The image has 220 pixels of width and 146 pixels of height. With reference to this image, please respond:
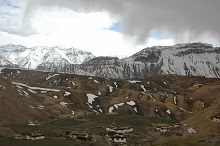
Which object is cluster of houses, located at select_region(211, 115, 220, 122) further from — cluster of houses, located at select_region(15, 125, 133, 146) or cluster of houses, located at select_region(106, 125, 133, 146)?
cluster of houses, located at select_region(106, 125, 133, 146)

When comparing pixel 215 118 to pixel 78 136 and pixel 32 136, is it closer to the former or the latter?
pixel 78 136

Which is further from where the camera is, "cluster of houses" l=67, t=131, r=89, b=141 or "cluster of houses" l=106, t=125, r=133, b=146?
Result: "cluster of houses" l=106, t=125, r=133, b=146

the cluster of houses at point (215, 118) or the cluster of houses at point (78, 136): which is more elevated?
the cluster of houses at point (215, 118)

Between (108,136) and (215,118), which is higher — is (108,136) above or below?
below

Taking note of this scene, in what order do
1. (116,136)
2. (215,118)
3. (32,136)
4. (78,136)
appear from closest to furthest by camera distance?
(32,136), (78,136), (116,136), (215,118)

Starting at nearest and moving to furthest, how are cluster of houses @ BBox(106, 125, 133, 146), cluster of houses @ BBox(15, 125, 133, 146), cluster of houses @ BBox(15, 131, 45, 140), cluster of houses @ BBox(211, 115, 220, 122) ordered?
cluster of houses @ BBox(15, 131, 45, 140)
cluster of houses @ BBox(15, 125, 133, 146)
cluster of houses @ BBox(106, 125, 133, 146)
cluster of houses @ BBox(211, 115, 220, 122)

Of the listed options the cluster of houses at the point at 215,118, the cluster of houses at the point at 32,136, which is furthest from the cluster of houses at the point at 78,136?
the cluster of houses at the point at 215,118

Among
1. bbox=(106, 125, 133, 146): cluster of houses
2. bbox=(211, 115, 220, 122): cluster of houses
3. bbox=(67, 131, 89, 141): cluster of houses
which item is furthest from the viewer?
bbox=(211, 115, 220, 122): cluster of houses

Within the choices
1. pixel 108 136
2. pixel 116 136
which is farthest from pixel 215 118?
pixel 108 136

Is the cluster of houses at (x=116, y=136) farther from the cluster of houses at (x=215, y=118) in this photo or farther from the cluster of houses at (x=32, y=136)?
the cluster of houses at (x=215, y=118)

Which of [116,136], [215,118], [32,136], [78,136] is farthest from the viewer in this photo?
[215,118]

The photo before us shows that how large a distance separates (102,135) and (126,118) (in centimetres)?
5260

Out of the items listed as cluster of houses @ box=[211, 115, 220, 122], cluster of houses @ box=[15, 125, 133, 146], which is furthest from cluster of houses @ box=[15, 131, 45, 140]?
cluster of houses @ box=[211, 115, 220, 122]

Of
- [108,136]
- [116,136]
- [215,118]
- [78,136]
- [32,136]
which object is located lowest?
[108,136]
